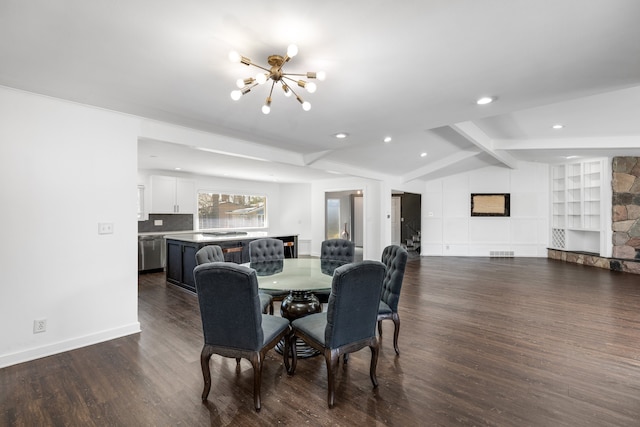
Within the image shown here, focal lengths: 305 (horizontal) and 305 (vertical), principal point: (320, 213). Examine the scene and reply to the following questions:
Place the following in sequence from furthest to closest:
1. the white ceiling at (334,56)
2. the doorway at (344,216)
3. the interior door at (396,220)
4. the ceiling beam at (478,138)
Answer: the interior door at (396,220), the doorway at (344,216), the ceiling beam at (478,138), the white ceiling at (334,56)

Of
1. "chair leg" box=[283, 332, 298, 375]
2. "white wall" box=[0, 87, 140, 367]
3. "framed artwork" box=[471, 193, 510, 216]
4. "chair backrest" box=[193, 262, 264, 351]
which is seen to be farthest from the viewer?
"framed artwork" box=[471, 193, 510, 216]

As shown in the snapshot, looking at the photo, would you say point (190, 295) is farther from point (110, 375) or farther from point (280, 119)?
point (280, 119)

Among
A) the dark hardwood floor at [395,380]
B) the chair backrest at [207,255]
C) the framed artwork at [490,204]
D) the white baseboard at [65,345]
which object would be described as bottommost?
the dark hardwood floor at [395,380]

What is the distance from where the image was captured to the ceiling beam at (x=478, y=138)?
438 centimetres

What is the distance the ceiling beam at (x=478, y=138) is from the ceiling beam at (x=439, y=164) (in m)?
0.54

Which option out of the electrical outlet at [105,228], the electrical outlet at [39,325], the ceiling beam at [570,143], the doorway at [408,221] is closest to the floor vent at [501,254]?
the doorway at [408,221]

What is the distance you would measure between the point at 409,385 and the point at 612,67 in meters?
2.72

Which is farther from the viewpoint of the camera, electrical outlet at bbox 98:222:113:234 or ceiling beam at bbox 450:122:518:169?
ceiling beam at bbox 450:122:518:169

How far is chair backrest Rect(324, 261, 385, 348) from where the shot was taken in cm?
201

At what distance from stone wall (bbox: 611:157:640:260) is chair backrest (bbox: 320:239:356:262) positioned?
262 inches

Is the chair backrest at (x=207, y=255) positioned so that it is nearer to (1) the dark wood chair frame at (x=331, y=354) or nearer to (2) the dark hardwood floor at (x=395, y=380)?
(2) the dark hardwood floor at (x=395, y=380)

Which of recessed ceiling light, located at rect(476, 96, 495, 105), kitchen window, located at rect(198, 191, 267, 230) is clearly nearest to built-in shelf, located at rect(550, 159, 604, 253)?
recessed ceiling light, located at rect(476, 96, 495, 105)

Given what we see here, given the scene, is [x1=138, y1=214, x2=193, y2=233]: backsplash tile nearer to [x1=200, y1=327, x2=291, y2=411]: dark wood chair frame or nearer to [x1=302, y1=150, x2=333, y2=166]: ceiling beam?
[x1=302, y1=150, x2=333, y2=166]: ceiling beam

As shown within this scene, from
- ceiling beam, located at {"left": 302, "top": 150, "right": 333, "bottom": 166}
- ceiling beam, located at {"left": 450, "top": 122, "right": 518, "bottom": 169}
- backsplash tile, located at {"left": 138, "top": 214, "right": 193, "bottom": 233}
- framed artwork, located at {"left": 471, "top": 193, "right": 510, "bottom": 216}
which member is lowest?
backsplash tile, located at {"left": 138, "top": 214, "right": 193, "bottom": 233}
